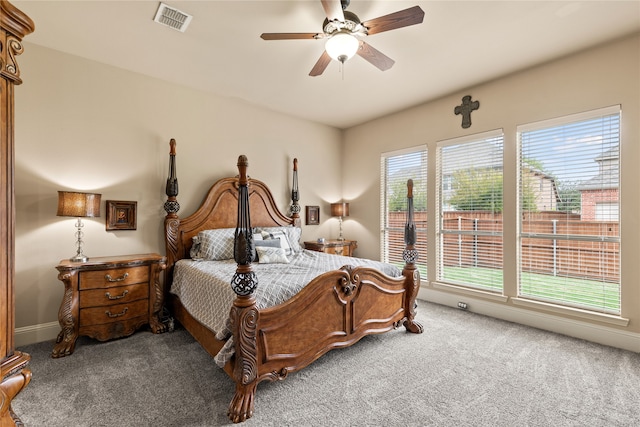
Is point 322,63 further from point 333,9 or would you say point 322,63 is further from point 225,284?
point 225,284

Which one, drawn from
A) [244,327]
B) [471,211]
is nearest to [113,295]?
[244,327]

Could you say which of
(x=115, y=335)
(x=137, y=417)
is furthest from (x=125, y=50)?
(x=137, y=417)

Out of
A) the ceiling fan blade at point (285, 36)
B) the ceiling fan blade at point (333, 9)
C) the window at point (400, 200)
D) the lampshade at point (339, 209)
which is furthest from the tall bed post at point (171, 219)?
the window at point (400, 200)

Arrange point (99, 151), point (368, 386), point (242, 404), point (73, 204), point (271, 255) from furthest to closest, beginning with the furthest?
point (271, 255) → point (99, 151) → point (73, 204) → point (368, 386) → point (242, 404)

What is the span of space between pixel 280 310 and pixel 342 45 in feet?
6.57

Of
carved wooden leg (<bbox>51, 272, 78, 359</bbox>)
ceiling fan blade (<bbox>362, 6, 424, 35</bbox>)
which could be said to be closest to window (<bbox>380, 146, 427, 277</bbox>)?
ceiling fan blade (<bbox>362, 6, 424, 35</bbox>)

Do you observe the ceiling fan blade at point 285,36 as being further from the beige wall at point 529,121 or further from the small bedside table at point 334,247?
the small bedside table at point 334,247

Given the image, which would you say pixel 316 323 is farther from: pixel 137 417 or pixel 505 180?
pixel 505 180

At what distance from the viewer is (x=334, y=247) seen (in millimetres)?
4762

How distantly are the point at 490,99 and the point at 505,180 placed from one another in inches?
41.1

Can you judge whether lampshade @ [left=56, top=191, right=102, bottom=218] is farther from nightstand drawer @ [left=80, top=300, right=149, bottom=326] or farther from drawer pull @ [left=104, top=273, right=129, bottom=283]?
nightstand drawer @ [left=80, top=300, right=149, bottom=326]

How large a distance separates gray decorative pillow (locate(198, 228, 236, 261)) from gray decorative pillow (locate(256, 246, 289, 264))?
0.41m

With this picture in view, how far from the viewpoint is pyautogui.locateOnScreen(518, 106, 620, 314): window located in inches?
112

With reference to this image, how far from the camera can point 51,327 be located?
2.90 meters
